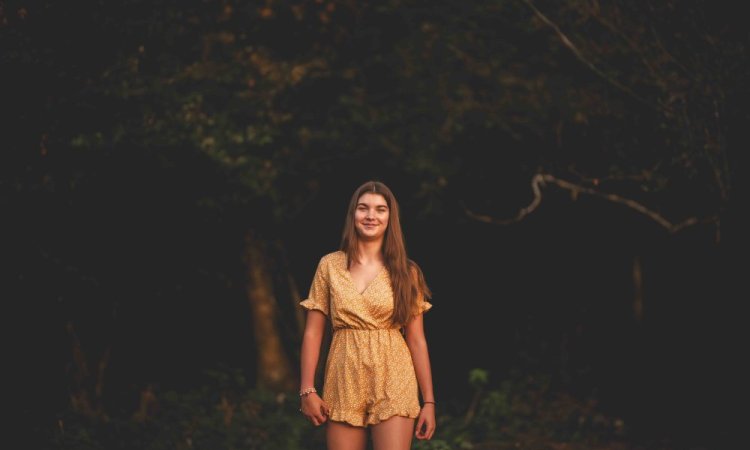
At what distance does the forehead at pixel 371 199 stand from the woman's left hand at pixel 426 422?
3.01 feet

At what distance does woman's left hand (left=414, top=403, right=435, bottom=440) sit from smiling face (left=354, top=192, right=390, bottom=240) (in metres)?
0.80

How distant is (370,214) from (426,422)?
95cm

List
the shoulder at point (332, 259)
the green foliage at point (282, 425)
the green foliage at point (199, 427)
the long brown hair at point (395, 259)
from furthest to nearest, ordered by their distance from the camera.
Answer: the green foliage at point (282, 425)
the green foliage at point (199, 427)
the shoulder at point (332, 259)
the long brown hair at point (395, 259)

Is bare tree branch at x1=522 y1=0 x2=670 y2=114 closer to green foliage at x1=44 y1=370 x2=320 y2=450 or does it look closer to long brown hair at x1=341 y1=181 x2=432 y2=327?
long brown hair at x1=341 y1=181 x2=432 y2=327

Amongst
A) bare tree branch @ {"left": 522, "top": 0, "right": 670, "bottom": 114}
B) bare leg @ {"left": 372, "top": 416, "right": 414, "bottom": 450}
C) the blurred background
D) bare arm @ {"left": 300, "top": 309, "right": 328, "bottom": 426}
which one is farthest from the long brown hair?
bare tree branch @ {"left": 522, "top": 0, "right": 670, "bottom": 114}

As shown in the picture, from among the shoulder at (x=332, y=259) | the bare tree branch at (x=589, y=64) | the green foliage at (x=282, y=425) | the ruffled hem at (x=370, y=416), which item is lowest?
the green foliage at (x=282, y=425)

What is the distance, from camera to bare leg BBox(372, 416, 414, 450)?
396 cm

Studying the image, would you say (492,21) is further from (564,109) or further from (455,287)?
(455,287)

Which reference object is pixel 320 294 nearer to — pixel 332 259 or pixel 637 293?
pixel 332 259

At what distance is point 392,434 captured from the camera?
3963mm

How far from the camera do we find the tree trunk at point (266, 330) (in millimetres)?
11883

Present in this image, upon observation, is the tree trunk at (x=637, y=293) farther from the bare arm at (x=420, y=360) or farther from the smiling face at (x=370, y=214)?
the smiling face at (x=370, y=214)

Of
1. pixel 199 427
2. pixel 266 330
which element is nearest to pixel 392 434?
pixel 199 427

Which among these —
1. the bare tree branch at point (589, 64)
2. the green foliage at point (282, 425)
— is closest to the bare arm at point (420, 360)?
the green foliage at point (282, 425)
